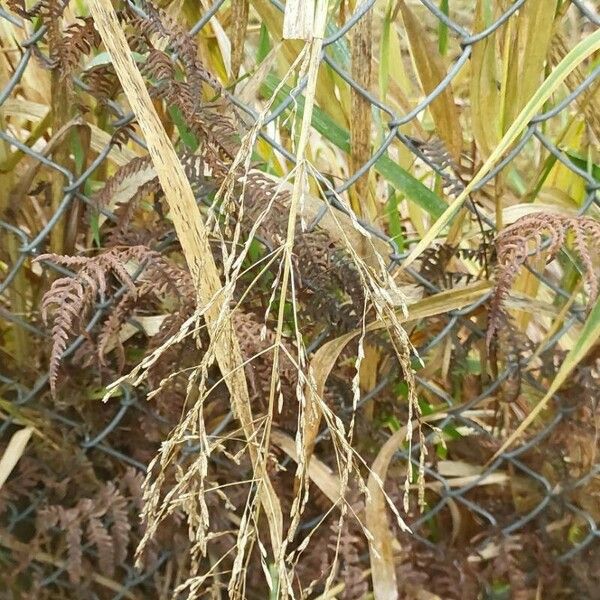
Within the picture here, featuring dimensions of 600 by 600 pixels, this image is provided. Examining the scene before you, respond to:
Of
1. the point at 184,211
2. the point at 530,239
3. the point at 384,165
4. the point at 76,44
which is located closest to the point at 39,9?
the point at 76,44

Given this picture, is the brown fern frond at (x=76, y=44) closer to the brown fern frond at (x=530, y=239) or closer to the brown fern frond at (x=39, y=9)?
the brown fern frond at (x=39, y=9)

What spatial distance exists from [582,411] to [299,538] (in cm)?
39

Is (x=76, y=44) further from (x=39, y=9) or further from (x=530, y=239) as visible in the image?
(x=530, y=239)

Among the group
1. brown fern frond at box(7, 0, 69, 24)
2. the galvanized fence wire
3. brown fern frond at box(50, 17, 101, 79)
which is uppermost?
brown fern frond at box(7, 0, 69, 24)

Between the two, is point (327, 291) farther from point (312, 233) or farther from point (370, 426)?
point (370, 426)

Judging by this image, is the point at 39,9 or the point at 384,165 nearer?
the point at 39,9

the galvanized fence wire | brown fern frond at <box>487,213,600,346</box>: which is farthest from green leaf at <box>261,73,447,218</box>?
brown fern frond at <box>487,213,600,346</box>

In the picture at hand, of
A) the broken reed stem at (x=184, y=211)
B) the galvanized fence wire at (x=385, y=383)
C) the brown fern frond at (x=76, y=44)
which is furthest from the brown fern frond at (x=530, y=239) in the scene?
the brown fern frond at (x=76, y=44)

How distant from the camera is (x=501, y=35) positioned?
917 millimetres

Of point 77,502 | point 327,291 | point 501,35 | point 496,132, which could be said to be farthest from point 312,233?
point 77,502

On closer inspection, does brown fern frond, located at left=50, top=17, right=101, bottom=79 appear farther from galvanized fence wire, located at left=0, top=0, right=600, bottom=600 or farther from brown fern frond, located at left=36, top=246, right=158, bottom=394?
brown fern frond, located at left=36, top=246, right=158, bottom=394

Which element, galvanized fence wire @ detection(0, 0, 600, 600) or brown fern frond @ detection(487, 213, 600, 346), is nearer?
brown fern frond @ detection(487, 213, 600, 346)

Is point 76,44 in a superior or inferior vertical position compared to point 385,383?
superior

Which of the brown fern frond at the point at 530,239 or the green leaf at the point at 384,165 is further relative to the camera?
the green leaf at the point at 384,165
